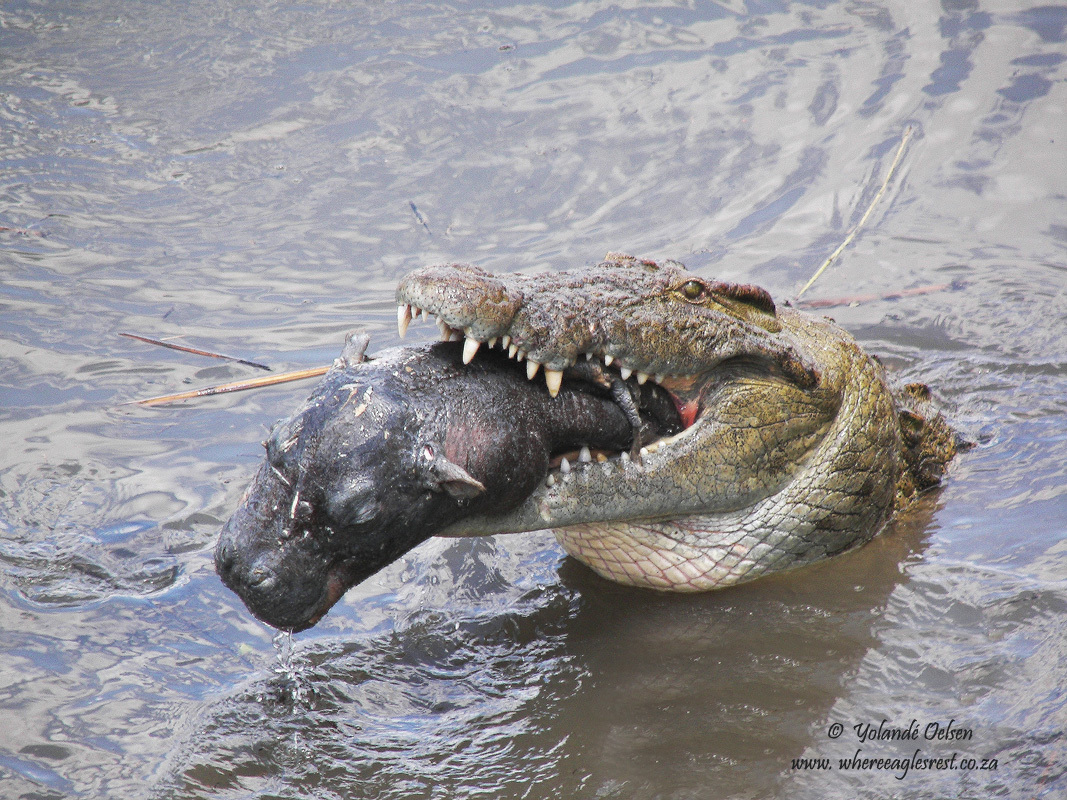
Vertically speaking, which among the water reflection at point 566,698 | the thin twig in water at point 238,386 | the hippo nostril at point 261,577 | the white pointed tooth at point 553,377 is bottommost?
the water reflection at point 566,698

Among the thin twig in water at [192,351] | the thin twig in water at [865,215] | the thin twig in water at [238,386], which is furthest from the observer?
the thin twig in water at [865,215]

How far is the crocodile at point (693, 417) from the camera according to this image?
2.68 metres

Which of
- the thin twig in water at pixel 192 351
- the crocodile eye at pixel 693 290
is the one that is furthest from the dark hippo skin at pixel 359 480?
the thin twig in water at pixel 192 351

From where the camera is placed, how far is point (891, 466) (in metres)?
3.80

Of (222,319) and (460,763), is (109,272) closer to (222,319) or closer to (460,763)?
(222,319)

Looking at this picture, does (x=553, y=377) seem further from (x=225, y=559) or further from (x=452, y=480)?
(x=225, y=559)

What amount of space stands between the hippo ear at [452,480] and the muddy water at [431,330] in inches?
36.2

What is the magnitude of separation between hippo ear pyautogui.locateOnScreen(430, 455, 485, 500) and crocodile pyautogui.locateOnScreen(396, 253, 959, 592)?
265 millimetres

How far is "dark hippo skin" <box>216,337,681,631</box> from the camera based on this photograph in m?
2.30

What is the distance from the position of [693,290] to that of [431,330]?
10.1 ft

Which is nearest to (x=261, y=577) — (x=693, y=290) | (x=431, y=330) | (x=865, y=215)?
(x=693, y=290)

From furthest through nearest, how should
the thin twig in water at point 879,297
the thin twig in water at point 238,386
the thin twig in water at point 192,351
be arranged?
the thin twig in water at point 879,297
the thin twig in water at point 192,351
the thin twig in water at point 238,386

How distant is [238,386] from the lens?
16.4 ft

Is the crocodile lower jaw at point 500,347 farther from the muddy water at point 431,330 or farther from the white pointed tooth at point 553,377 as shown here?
the muddy water at point 431,330
